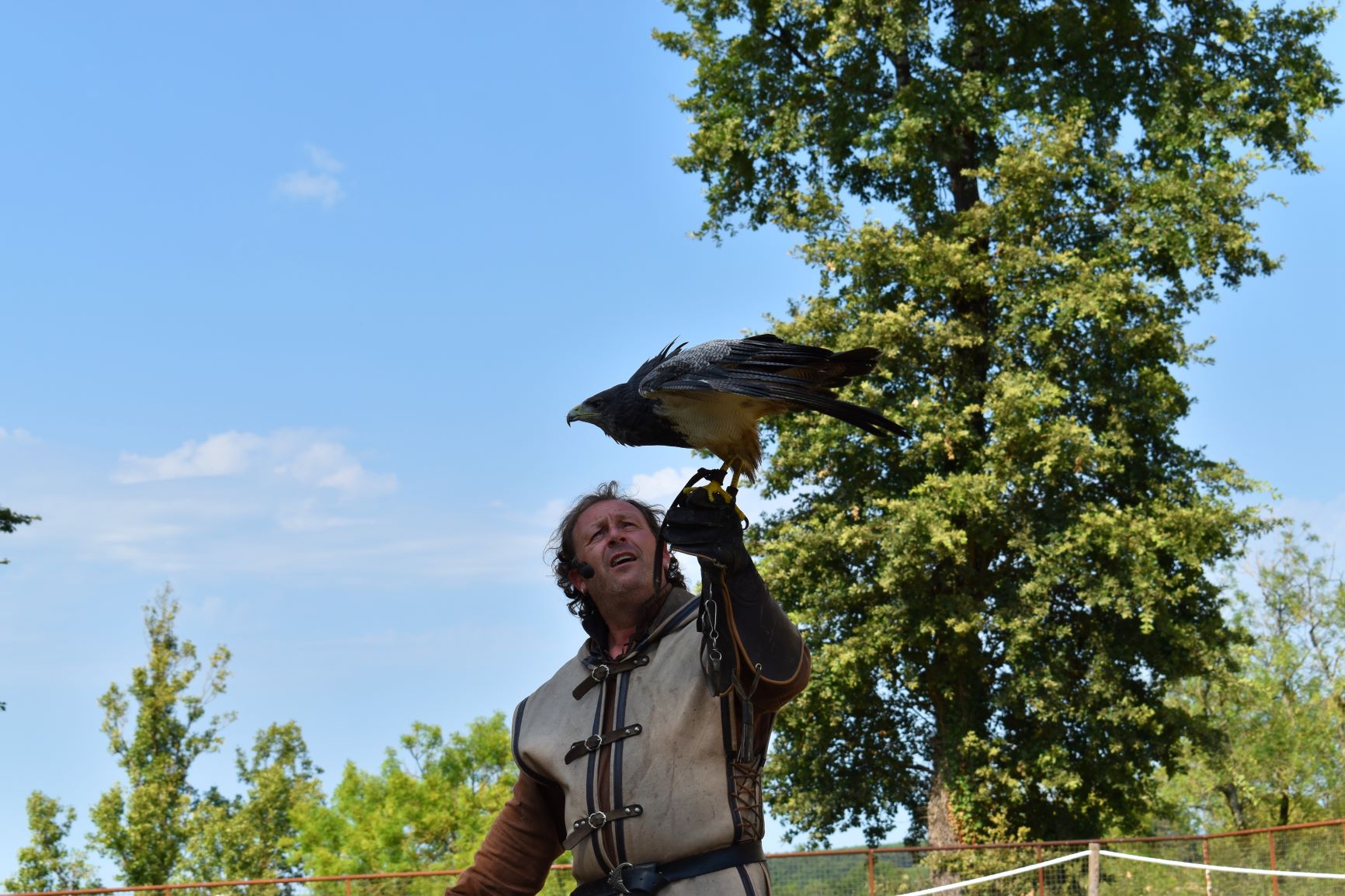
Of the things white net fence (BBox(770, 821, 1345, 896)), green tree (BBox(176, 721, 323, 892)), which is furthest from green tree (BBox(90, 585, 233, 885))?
white net fence (BBox(770, 821, 1345, 896))

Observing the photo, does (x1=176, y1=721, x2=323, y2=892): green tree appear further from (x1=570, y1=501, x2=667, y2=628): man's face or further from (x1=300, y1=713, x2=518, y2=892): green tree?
(x1=570, y1=501, x2=667, y2=628): man's face

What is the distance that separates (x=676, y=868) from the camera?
2771 mm

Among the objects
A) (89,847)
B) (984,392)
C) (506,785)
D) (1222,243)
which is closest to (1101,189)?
(1222,243)

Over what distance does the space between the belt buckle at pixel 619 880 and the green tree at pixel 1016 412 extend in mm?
10112

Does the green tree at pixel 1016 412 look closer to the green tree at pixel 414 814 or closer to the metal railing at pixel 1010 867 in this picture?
the metal railing at pixel 1010 867

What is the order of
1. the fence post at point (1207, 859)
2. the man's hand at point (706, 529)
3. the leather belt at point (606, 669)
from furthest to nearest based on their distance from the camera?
1. the fence post at point (1207, 859)
2. the leather belt at point (606, 669)
3. the man's hand at point (706, 529)

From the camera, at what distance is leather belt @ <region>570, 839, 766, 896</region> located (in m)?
2.76

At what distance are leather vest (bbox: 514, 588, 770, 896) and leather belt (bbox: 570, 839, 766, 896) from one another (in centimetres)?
1

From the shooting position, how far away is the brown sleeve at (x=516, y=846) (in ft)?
10.7

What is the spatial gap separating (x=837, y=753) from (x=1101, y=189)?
6.58 meters

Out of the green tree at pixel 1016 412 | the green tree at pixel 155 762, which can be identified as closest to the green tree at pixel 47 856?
the green tree at pixel 155 762

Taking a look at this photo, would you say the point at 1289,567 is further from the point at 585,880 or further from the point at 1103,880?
the point at 585,880

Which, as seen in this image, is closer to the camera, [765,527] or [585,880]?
[585,880]

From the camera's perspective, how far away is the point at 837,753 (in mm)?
14422
